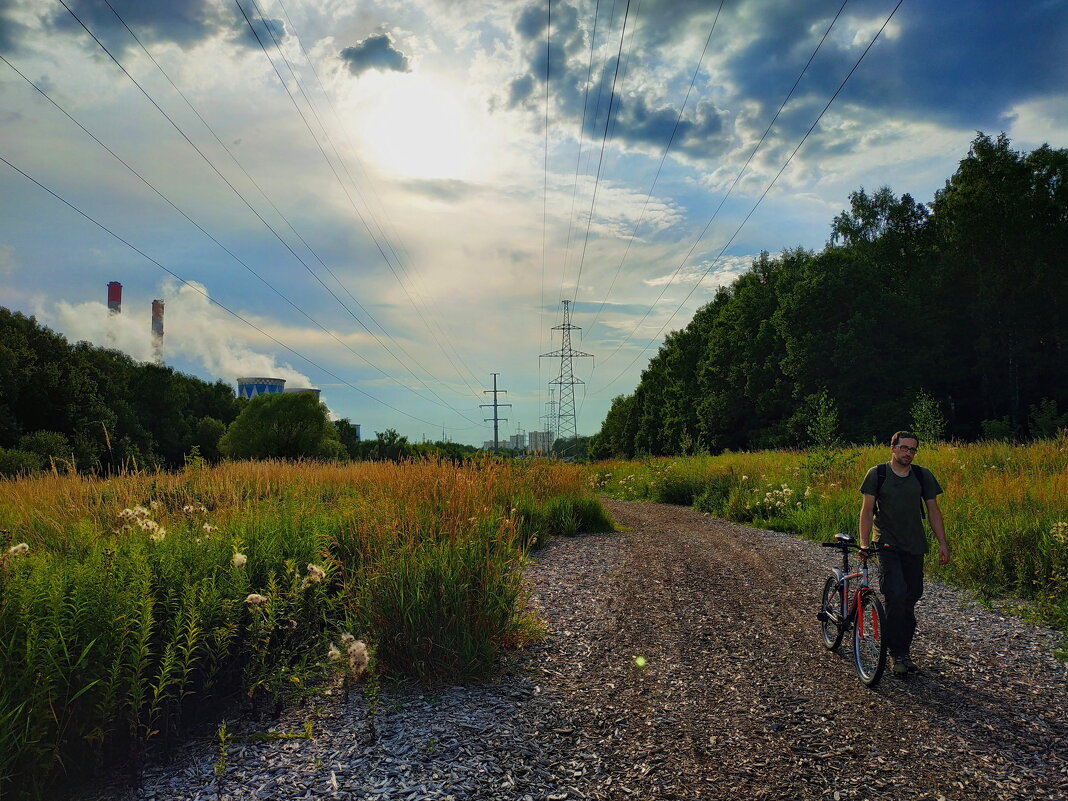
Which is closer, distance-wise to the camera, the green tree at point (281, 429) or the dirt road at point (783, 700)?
the dirt road at point (783, 700)

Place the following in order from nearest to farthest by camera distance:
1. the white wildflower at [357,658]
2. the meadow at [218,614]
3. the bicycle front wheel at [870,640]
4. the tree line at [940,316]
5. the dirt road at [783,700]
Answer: the meadow at [218,614]
the dirt road at [783,700]
the white wildflower at [357,658]
the bicycle front wheel at [870,640]
the tree line at [940,316]

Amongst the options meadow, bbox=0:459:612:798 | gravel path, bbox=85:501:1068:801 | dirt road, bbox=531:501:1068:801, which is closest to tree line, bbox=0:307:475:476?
meadow, bbox=0:459:612:798

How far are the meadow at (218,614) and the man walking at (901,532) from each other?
9.97ft

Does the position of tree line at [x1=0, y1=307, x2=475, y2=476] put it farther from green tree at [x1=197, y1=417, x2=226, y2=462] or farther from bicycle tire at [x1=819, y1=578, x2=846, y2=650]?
bicycle tire at [x1=819, y1=578, x2=846, y2=650]

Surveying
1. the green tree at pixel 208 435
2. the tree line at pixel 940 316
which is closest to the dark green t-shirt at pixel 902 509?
the tree line at pixel 940 316

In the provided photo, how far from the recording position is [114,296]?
85.7 metres

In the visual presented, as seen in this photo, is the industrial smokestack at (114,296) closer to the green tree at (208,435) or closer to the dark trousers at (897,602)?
the green tree at (208,435)

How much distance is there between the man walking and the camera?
4879 mm

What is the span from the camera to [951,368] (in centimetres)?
3362

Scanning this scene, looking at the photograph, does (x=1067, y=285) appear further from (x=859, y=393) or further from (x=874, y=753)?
(x=874, y=753)

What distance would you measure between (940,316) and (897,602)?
36035 mm

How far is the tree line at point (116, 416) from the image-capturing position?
3136 centimetres

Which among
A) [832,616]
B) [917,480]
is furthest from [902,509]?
[832,616]

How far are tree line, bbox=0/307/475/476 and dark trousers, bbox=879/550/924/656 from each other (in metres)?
9.78
